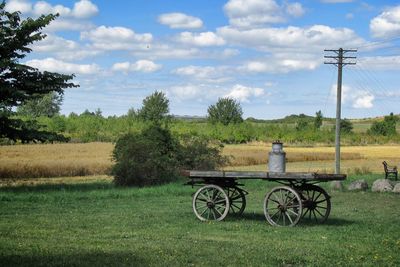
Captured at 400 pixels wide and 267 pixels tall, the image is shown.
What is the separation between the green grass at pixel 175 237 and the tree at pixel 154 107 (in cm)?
8238

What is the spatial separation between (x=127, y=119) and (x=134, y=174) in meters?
62.3

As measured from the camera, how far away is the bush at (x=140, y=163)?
1340 inches

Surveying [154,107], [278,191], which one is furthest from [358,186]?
[154,107]

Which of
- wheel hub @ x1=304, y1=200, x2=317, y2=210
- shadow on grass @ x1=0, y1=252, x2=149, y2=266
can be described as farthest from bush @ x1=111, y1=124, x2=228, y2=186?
shadow on grass @ x1=0, y1=252, x2=149, y2=266

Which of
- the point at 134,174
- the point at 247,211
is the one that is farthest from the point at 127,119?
the point at 247,211

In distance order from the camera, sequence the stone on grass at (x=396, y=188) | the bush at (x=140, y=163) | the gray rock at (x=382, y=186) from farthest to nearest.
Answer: the bush at (x=140, y=163) < the gray rock at (x=382, y=186) < the stone on grass at (x=396, y=188)

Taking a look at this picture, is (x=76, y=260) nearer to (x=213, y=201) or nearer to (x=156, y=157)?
(x=213, y=201)

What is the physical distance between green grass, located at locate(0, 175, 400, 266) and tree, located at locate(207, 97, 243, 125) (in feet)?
356

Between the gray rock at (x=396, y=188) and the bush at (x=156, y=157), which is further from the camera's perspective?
the bush at (x=156, y=157)

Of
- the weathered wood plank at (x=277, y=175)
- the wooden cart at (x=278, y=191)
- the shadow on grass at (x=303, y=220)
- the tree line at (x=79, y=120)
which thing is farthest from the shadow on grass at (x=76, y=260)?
the tree line at (x=79, y=120)

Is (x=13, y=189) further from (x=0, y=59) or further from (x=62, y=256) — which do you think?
(x=62, y=256)

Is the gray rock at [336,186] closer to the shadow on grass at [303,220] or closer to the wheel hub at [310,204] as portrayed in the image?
the shadow on grass at [303,220]

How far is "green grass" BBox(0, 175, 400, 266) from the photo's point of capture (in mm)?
10281

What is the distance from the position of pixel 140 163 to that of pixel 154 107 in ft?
231
